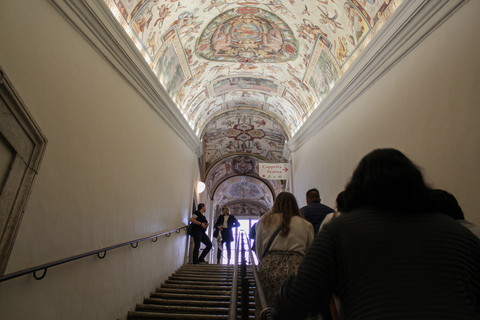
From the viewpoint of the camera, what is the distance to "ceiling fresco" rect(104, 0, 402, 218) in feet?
18.0

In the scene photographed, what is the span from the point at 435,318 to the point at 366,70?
201 inches

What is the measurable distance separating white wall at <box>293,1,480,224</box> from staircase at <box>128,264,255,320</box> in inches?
118

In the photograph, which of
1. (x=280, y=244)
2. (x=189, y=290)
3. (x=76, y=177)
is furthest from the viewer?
(x=189, y=290)

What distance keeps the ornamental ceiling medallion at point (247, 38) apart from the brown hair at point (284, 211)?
5638 mm

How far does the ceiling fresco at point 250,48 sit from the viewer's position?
5474mm

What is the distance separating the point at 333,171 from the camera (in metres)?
6.79

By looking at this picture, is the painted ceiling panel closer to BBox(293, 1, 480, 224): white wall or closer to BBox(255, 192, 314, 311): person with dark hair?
BBox(293, 1, 480, 224): white wall

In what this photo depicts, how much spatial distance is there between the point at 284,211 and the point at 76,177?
228cm

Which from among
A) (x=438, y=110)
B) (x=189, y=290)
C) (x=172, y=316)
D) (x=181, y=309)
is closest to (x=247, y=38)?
(x=438, y=110)

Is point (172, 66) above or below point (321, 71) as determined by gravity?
below

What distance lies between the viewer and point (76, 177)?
319 centimetres

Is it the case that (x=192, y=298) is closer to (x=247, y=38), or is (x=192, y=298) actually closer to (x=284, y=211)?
(x=284, y=211)

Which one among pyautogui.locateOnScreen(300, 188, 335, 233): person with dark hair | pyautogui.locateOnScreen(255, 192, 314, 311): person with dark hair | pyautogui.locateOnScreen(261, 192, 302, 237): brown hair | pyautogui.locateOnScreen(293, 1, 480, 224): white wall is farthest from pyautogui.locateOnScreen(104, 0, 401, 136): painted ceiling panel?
pyautogui.locateOnScreen(255, 192, 314, 311): person with dark hair

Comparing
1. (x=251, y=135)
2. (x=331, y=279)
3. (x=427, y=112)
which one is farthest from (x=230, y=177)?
(x=331, y=279)
